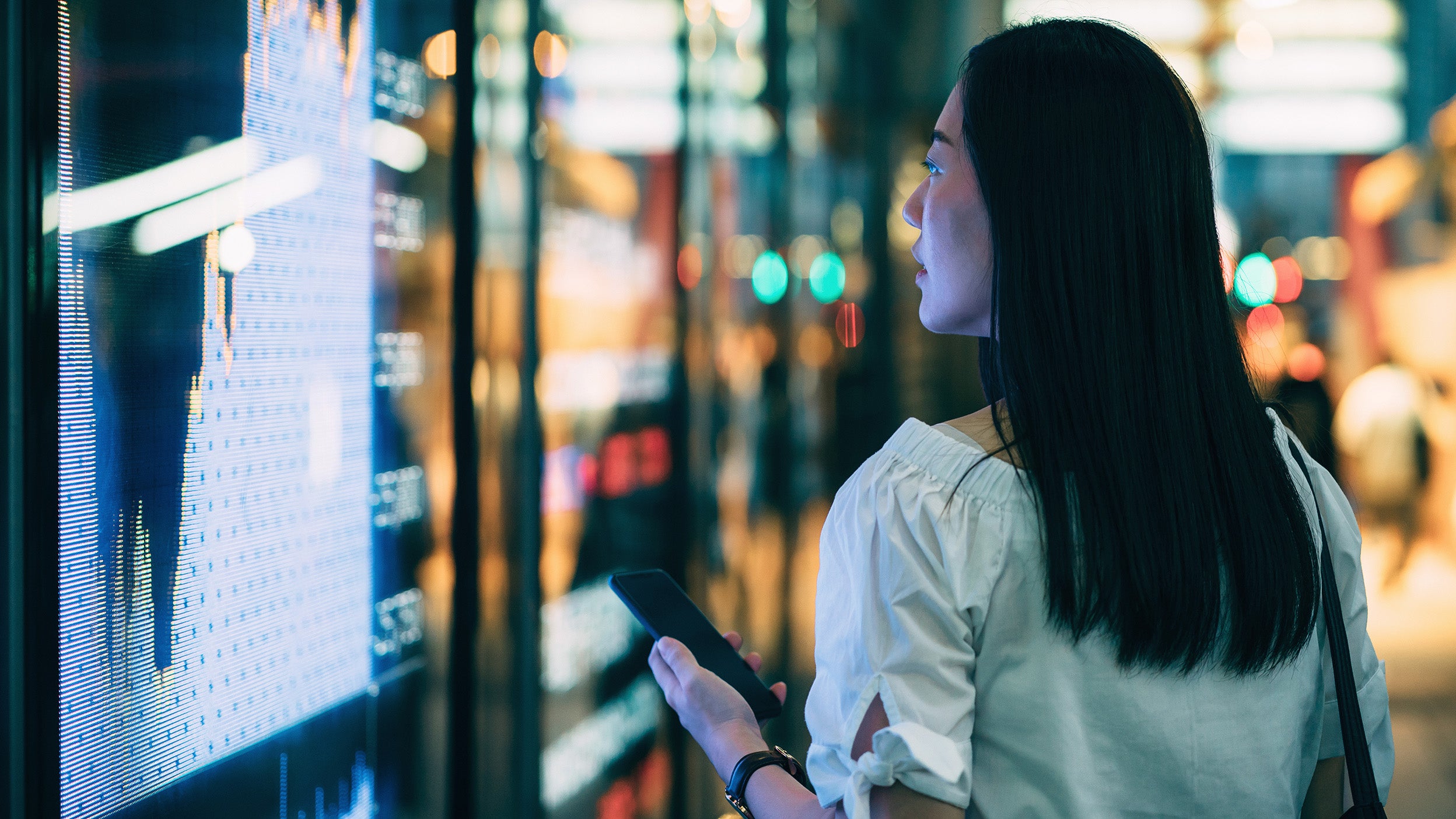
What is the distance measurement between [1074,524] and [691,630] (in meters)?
0.61

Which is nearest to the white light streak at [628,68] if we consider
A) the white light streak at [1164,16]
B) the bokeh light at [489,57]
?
the bokeh light at [489,57]

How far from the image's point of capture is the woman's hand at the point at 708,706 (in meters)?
1.21

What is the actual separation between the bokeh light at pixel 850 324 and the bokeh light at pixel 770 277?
1171 millimetres

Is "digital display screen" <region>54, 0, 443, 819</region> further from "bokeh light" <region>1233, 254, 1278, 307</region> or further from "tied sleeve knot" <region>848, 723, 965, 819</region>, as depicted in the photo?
"bokeh light" <region>1233, 254, 1278, 307</region>

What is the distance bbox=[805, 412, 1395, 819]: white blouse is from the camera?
97 centimetres

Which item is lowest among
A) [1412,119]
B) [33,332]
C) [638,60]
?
[33,332]

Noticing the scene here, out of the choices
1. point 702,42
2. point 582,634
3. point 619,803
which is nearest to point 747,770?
point 582,634

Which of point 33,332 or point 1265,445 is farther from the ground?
point 33,332

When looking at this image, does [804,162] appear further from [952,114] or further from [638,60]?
[952,114]

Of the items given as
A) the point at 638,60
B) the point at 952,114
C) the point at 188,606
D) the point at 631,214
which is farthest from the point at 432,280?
the point at 638,60

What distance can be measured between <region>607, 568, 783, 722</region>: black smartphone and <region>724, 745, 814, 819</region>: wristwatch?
0.18 meters

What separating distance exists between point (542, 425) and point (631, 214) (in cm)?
104

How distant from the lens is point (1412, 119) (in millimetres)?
5867

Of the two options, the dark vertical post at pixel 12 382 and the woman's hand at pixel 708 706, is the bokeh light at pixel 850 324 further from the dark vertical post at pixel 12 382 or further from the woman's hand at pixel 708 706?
the dark vertical post at pixel 12 382
